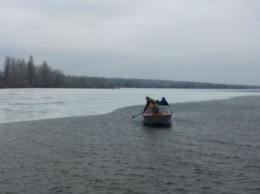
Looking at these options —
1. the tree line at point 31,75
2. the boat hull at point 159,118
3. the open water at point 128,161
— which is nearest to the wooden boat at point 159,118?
the boat hull at point 159,118

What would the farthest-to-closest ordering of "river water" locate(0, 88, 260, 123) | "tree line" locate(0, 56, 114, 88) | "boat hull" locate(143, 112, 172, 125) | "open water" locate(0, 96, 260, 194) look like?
"tree line" locate(0, 56, 114, 88) < "river water" locate(0, 88, 260, 123) < "boat hull" locate(143, 112, 172, 125) < "open water" locate(0, 96, 260, 194)

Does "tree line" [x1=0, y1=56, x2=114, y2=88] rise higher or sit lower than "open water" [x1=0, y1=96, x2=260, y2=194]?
higher

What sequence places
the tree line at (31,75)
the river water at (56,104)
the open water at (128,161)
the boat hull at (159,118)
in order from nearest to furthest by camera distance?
1. the open water at (128,161)
2. the boat hull at (159,118)
3. the river water at (56,104)
4. the tree line at (31,75)

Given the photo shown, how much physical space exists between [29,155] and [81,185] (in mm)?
5513

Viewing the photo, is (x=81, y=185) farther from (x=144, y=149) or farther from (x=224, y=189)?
(x=144, y=149)

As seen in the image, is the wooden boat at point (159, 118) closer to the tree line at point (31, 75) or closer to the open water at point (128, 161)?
the open water at point (128, 161)

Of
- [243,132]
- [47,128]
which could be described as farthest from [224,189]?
[47,128]

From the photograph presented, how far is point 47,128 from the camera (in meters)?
26.5

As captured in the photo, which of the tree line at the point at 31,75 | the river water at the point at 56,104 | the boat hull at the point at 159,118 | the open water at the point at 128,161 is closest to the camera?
the open water at the point at 128,161

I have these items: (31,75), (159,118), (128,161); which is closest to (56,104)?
(159,118)

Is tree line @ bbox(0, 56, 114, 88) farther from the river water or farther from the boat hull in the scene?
the boat hull

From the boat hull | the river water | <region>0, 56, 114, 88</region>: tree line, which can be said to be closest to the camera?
the boat hull

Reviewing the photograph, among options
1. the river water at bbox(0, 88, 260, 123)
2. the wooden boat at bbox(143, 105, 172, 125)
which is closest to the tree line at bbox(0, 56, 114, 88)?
the river water at bbox(0, 88, 260, 123)

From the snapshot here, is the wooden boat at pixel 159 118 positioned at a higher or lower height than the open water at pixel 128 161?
higher
